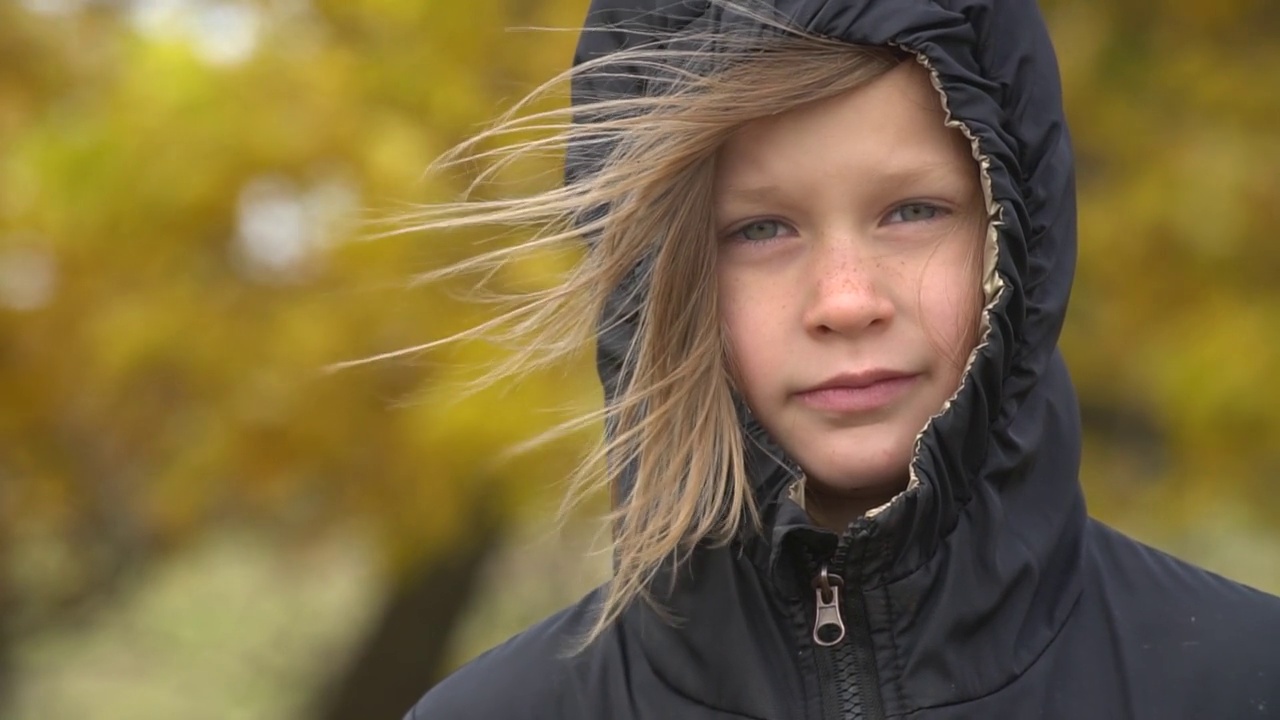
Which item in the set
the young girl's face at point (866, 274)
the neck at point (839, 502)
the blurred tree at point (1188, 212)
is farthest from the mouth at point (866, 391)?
the blurred tree at point (1188, 212)

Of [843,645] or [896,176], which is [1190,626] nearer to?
[843,645]

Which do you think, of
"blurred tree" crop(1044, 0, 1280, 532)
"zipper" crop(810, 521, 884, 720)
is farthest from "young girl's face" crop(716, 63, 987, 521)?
"blurred tree" crop(1044, 0, 1280, 532)

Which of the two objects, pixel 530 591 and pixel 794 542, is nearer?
pixel 794 542

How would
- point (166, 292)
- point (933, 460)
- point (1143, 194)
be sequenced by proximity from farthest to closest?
point (166, 292) → point (1143, 194) → point (933, 460)

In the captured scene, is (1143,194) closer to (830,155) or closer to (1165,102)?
(1165,102)

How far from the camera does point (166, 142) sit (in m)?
4.21

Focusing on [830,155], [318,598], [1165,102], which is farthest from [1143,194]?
[318,598]

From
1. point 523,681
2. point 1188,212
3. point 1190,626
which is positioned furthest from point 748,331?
point 1188,212

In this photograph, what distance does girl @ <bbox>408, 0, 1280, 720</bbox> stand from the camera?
1925 mm

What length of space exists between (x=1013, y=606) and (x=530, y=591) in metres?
6.66

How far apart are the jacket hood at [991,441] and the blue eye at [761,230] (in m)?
0.23

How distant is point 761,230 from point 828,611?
47 centimetres

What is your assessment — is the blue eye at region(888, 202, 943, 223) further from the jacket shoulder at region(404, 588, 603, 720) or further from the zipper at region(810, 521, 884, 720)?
the jacket shoulder at region(404, 588, 603, 720)

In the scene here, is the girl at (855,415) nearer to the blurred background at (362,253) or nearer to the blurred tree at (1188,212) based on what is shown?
the blurred background at (362,253)
